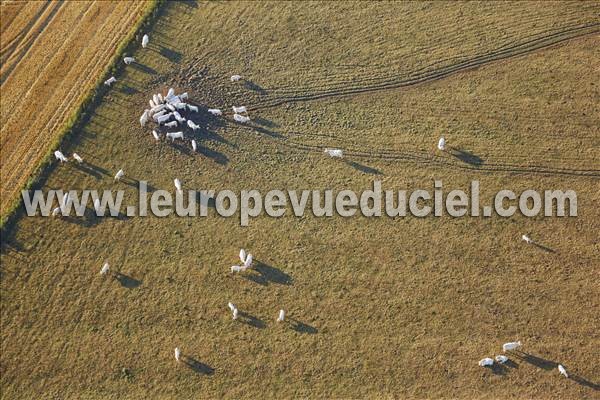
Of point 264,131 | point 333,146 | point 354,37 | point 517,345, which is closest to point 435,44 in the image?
point 354,37

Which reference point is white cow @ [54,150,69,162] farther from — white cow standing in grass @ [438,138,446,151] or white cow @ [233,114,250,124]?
white cow standing in grass @ [438,138,446,151]

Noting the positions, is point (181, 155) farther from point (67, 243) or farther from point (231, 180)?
point (67, 243)

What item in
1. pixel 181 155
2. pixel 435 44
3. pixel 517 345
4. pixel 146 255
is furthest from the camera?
pixel 435 44

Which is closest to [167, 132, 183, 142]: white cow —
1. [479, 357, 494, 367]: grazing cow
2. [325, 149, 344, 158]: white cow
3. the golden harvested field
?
the golden harvested field

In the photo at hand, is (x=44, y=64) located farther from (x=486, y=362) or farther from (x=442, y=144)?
(x=486, y=362)

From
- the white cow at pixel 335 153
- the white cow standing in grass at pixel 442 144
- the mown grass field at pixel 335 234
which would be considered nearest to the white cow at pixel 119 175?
the mown grass field at pixel 335 234

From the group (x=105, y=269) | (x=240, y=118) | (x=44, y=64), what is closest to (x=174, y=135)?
(x=240, y=118)

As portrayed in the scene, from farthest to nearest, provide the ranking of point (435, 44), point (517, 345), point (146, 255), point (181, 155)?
point (435, 44), point (181, 155), point (146, 255), point (517, 345)

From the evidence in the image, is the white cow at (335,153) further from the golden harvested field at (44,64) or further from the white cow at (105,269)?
the golden harvested field at (44,64)
